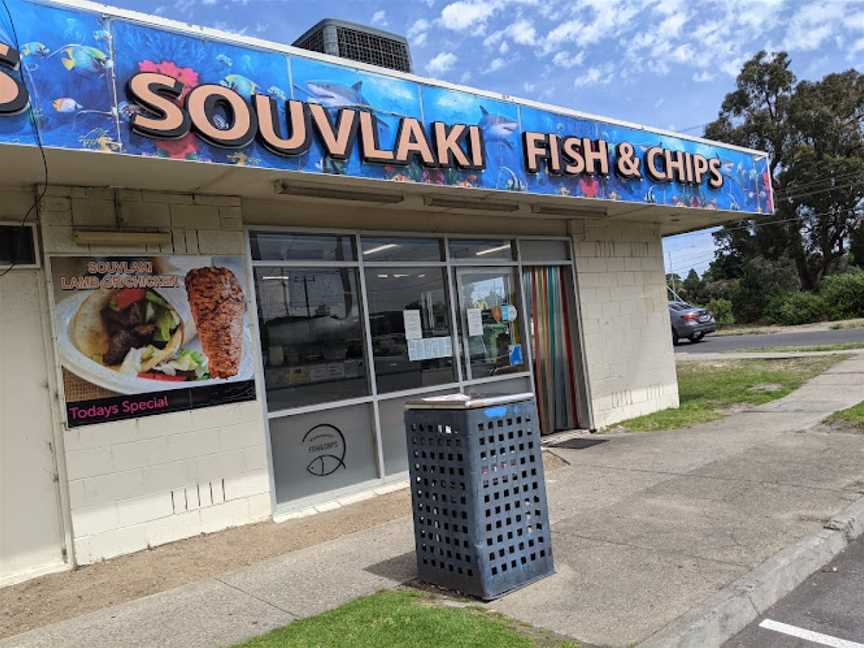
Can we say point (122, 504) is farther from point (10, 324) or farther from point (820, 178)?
point (820, 178)

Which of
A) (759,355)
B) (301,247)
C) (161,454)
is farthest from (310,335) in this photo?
(759,355)

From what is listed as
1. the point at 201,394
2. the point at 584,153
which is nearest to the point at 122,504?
the point at 201,394

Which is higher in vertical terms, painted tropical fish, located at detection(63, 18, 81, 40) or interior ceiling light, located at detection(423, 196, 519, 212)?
painted tropical fish, located at detection(63, 18, 81, 40)

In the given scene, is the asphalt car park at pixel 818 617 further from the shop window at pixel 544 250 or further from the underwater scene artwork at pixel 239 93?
the shop window at pixel 544 250

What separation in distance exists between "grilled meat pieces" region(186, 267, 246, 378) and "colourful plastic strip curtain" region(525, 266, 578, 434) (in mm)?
4276

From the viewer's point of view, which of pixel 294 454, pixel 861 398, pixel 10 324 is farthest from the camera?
pixel 861 398

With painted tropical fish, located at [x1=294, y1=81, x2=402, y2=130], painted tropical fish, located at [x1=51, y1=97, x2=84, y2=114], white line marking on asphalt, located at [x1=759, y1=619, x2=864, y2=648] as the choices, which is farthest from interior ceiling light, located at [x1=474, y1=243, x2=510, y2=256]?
white line marking on asphalt, located at [x1=759, y1=619, x2=864, y2=648]

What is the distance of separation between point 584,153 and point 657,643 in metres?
5.83

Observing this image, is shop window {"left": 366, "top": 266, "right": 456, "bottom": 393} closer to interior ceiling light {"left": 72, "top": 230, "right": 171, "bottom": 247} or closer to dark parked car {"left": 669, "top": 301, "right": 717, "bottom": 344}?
interior ceiling light {"left": 72, "top": 230, "right": 171, "bottom": 247}

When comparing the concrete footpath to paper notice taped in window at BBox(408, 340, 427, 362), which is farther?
paper notice taped in window at BBox(408, 340, 427, 362)

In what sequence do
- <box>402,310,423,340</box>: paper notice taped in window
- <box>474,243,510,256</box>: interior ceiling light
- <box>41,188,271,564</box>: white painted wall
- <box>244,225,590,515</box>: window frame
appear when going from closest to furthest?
1. <box>41,188,271,564</box>: white painted wall
2. <box>244,225,590,515</box>: window frame
3. <box>402,310,423,340</box>: paper notice taped in window
4. <box>474,243,510,256</box>: interior ceiling light

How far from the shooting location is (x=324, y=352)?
23.4 feet

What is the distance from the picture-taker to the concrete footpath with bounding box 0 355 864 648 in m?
3.93

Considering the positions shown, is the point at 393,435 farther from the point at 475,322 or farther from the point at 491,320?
the point at 491,320
